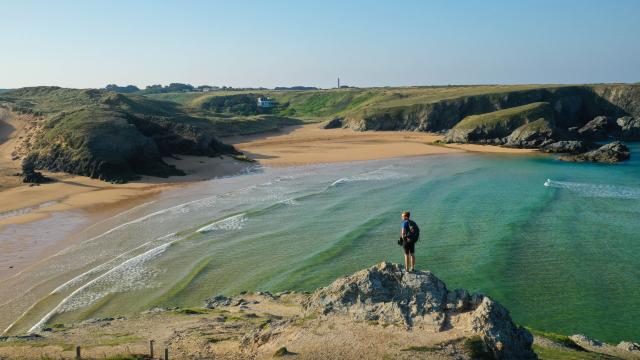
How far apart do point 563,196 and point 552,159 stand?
23761 mm

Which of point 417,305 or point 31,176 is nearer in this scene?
point 417,305

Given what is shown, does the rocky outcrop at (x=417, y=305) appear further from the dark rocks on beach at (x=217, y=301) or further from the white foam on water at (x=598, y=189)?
the white foam on water at (x=598, y=189)

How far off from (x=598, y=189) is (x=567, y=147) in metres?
24.8

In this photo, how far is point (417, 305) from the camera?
1258 centimetres

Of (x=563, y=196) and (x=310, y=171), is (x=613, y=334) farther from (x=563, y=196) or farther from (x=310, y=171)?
(x=310, y=171)

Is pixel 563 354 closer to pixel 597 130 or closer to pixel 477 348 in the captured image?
pixel 477 348

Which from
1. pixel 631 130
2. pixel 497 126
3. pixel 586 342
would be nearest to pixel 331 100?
pixel 497 126

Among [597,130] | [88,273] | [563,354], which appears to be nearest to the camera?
[563,354]

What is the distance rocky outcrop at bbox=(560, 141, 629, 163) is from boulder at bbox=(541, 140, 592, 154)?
395 centimetres

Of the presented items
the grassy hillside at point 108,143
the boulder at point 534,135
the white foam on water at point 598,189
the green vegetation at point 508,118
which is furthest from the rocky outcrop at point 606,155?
the grassy hillside at point 108,143

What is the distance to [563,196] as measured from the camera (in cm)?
3997

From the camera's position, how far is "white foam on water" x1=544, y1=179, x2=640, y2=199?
133 ft

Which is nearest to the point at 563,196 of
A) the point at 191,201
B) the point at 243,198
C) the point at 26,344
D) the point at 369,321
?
the point at 243,198

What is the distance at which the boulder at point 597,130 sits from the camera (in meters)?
78.9
